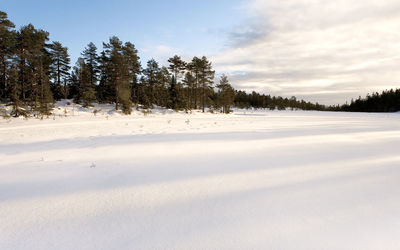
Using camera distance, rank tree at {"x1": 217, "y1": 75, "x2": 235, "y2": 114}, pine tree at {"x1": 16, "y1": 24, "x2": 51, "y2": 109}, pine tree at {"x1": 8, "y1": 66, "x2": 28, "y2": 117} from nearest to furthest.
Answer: pine tree at {"x1": 8, "y1": 66, "x2": 28, "y2": 117} → pine tree at {"x1": 16, "y1": 24, "x2": 51, "y2": 109} → tree at {"x1": 217, "y1": 75, "x2": 235, "y2": 114}

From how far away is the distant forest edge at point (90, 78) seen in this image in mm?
18234

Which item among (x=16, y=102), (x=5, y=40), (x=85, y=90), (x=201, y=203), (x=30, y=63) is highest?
(x=5, y=40)

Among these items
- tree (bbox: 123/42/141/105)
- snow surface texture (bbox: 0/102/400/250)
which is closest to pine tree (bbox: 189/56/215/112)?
tree (bbox: 123/42/141/105)

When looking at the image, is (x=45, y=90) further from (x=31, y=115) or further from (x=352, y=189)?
(x=352, y=189)

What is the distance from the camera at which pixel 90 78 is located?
28.6m

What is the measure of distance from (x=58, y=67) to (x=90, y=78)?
6.70 metres

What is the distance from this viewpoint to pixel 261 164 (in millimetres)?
3707

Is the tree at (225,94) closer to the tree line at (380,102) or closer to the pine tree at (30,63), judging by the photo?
the pine tree at (30,63)

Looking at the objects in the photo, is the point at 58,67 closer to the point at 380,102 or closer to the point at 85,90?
the point at 85,90

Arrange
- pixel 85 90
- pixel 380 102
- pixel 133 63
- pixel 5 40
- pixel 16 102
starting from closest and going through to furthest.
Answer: pixel 16 102, pixel 5 40, pixel 85 90, pixel 133 63, pixel 380 102

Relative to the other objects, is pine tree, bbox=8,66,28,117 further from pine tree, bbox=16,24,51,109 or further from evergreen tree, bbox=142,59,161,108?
evergreen tree, bbox=142,59,161,108

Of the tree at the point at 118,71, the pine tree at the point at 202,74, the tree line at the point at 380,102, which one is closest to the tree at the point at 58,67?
the tree at the point at 118,71

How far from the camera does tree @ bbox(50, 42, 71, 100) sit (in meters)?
27.8

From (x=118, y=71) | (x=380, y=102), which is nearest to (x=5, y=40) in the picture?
(x=118, y=71)
